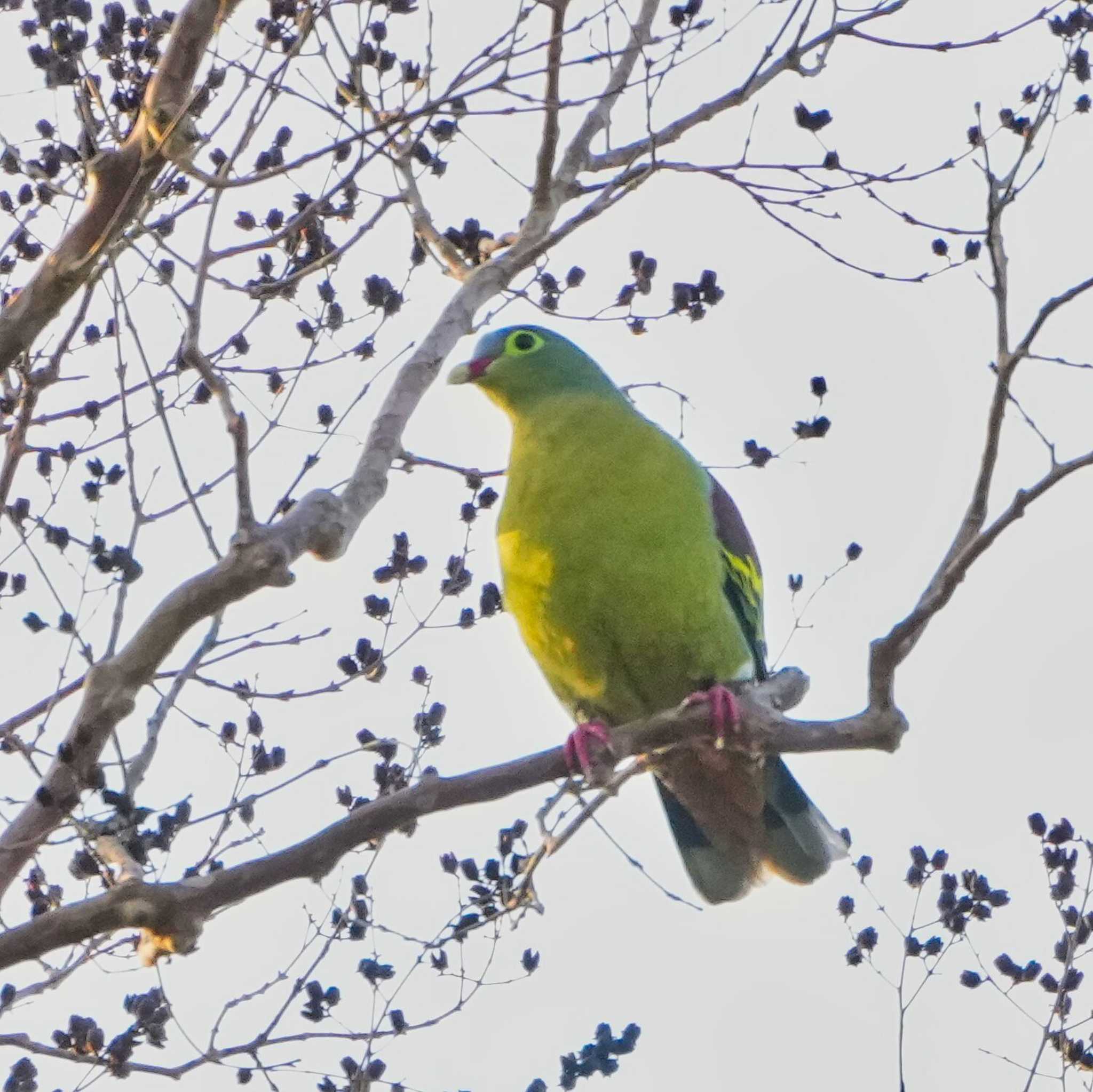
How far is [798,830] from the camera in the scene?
206 inches

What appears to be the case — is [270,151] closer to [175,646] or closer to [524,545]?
[524,545]

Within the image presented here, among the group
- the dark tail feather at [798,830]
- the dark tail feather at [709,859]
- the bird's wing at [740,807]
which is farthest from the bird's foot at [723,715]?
the dark tail feather at [709,859]

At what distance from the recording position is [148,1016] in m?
4.45

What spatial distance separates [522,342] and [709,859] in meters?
2.06

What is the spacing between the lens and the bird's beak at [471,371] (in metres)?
6.04

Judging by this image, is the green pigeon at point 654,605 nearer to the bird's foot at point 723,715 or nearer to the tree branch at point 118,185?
the bird's foot at point 723,715

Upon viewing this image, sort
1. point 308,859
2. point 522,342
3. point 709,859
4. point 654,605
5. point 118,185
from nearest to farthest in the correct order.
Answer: point 308,859 → point 118,185 → point 654,605 → point 709,859 → point 522,342

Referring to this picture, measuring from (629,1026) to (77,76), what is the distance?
3.18 m

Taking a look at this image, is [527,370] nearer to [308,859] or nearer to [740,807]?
[740,807]

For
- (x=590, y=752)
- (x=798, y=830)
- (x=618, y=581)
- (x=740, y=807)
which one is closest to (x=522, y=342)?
(x=618, y=581)

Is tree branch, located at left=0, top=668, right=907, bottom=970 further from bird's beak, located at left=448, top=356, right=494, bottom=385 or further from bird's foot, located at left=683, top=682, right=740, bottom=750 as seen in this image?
bird's beak, located at left=448, top=356, right=494, bottom=385

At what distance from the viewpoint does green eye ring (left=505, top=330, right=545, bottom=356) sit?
6.09 metres

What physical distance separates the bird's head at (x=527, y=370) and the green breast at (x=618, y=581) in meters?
0.62

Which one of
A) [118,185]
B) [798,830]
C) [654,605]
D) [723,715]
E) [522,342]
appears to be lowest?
[723,715]
